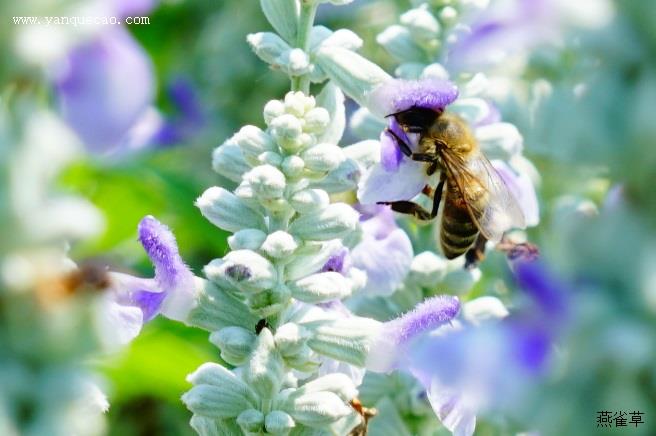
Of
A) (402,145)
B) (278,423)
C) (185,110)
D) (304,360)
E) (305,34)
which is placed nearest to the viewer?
(278,423)

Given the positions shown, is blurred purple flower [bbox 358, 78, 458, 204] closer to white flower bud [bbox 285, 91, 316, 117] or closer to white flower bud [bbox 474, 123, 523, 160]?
white flower bud [bbox 474, 123, 523, 160]

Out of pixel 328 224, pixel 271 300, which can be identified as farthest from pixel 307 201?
pixel 271 300

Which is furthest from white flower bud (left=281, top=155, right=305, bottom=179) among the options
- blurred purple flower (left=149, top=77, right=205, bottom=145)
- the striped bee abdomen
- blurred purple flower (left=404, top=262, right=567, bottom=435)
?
blurred purple flower (left=149, top=77, right=205, bottom=145)

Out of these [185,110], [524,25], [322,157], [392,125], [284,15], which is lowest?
[185,110]

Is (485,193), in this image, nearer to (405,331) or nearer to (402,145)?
(402,145)

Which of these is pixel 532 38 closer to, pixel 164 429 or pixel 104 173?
pixel 164 429
